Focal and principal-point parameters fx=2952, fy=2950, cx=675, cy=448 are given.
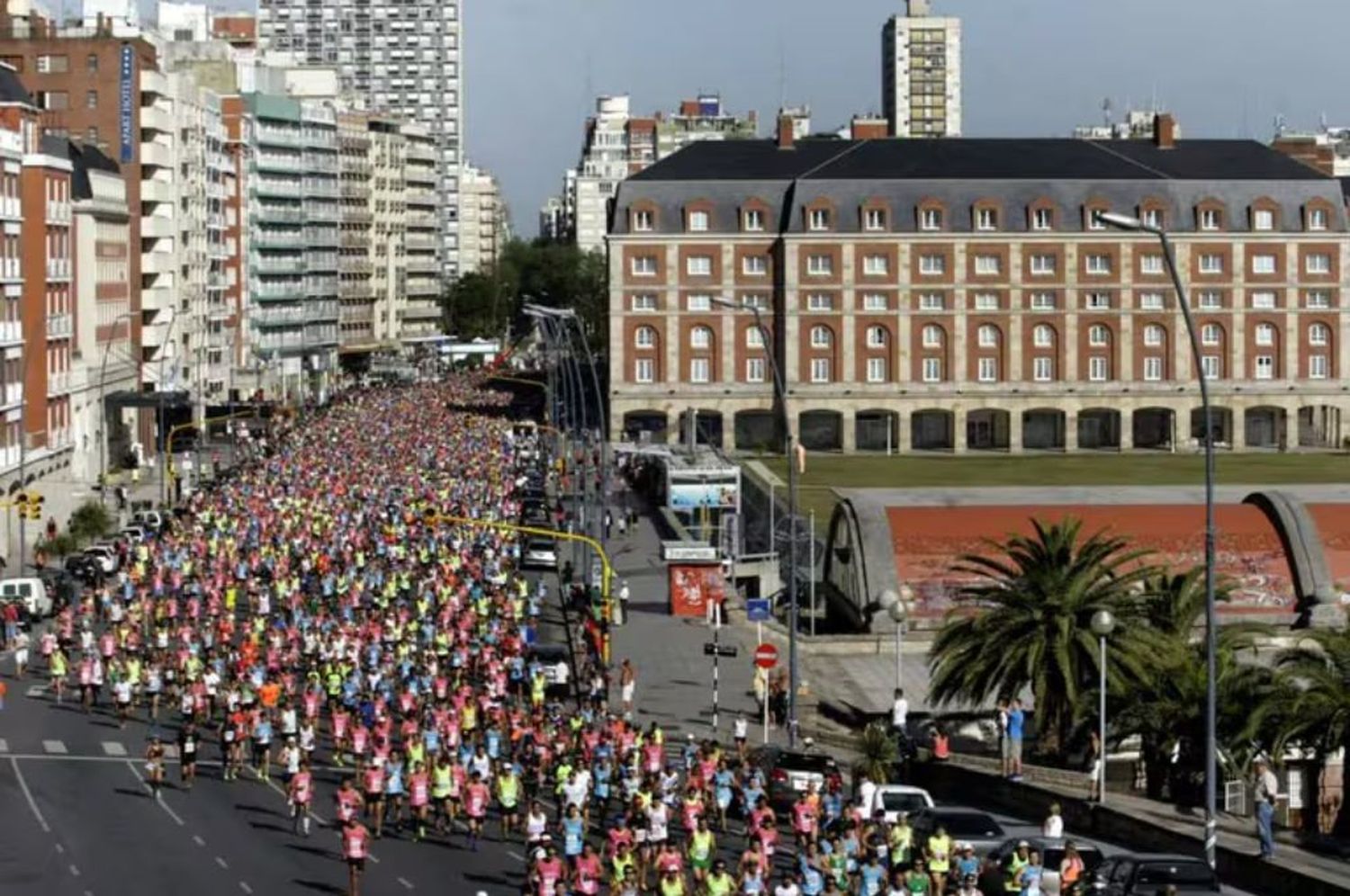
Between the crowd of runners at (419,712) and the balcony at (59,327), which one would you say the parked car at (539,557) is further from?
the balcony at (59,327)

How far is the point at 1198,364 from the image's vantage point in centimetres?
3300

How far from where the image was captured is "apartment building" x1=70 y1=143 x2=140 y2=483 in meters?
108

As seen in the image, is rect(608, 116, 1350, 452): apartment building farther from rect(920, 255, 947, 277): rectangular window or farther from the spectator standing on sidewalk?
the spectator standing on sidewalk

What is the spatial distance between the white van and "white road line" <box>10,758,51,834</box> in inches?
816

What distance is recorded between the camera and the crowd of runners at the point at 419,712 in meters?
A: 34.5

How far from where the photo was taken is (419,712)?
1918 inches

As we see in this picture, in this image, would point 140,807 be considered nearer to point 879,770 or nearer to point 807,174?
point 879,770

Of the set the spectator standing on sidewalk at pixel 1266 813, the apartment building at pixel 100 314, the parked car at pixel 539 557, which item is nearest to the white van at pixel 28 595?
the parked car at pixel 539 557

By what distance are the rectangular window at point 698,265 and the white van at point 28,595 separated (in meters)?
66.2

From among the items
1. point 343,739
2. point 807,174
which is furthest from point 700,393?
point 343,739

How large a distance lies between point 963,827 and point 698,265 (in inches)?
3860

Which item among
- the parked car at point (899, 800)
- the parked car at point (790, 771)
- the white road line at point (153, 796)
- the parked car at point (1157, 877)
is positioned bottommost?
the white road line at point (153, 796)

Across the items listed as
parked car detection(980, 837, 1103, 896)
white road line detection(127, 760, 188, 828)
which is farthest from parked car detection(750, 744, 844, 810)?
white road line detection(127, 760, 188, 828)

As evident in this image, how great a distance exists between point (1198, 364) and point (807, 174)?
101398mm
